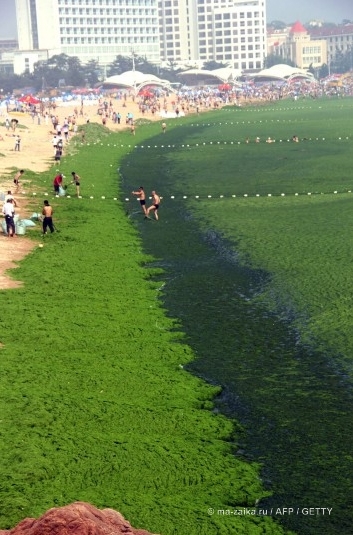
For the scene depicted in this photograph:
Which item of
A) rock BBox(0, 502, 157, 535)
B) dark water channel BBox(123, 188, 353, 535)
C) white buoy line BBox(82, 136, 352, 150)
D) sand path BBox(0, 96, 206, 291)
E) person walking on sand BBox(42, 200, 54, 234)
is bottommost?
white buoy line BBox(82, 136, 352, 150)

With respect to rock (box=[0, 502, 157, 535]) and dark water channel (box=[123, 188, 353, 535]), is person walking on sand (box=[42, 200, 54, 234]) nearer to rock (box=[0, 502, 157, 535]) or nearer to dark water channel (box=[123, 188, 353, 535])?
dark water channel (box=[123, 188, 353, 535])

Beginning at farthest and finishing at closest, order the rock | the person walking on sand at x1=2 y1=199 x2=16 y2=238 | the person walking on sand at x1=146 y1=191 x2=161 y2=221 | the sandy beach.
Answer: the person walking on sand at x1=146 y1=191 x2=161 y2=221
the person walking on sand at x1=2 y1=199 x2=16 y2=238
the sandy beach
the rock

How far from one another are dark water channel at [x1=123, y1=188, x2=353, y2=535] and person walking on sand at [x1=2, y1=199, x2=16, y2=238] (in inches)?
295

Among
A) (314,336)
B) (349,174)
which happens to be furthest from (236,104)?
(314,336)

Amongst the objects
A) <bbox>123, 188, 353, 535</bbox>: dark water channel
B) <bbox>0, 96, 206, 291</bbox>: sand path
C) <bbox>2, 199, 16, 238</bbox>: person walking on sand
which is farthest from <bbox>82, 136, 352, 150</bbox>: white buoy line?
<bbox>123, 188, 353, 535</bbox>: dark water channel

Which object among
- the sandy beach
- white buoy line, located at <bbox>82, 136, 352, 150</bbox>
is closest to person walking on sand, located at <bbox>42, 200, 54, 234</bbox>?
the sandy beach

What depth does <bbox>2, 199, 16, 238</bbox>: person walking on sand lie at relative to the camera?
4106cm

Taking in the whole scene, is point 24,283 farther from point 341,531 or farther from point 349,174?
point 349,174

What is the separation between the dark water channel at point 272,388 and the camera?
1836cm

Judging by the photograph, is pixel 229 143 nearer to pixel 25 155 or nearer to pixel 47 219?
pixel 25 155

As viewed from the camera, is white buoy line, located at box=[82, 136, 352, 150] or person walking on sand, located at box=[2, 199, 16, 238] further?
white buoy line, located at box=[82, 136, 352, 150]

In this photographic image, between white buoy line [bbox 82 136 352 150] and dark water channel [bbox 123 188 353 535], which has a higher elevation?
dark water channel [bbox 123 188 353 535]

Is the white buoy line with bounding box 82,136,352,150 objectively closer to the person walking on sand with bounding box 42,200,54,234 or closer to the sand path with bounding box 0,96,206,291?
the sand path with bounding box 0,96,206,291

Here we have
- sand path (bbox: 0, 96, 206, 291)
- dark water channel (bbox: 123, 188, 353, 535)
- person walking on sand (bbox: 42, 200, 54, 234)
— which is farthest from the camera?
person walking on sand (bbox: 42, 200, 54, 234)
